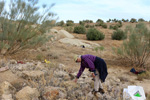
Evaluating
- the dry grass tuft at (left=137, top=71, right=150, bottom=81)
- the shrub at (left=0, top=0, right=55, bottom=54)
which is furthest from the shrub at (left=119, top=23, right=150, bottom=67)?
the shrub at (left=0, top=0, right=55, bottom=54)

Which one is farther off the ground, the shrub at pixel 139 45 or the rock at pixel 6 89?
the shrub at pixel 139 45

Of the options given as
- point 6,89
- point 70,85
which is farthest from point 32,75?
point 70,85

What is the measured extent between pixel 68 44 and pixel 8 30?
5411mm

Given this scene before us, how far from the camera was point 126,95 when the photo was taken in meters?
4.42

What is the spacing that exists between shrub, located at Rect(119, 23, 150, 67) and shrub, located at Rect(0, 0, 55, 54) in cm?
411

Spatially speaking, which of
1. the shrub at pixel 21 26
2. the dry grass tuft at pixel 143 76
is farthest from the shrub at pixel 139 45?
the shrub at pixel 21 26

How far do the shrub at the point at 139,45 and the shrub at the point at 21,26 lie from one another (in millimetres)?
4108

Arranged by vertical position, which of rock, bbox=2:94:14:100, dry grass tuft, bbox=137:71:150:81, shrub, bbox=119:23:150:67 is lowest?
dry grass tuft, bbox=137:71:150:81

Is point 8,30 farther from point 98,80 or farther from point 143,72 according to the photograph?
point 143,72

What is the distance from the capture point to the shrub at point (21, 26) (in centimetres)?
745

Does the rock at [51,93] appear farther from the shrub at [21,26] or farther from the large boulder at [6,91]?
the shrub at [21,26]

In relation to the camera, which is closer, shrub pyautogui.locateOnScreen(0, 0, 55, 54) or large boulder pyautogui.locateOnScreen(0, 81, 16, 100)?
large boulder pyautogui.locateOnScreen(0, 81, 16, 100)

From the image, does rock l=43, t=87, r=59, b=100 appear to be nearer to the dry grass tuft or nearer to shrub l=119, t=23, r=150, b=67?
the dry grass tuft

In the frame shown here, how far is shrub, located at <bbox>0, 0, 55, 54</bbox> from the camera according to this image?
7.45 meters
